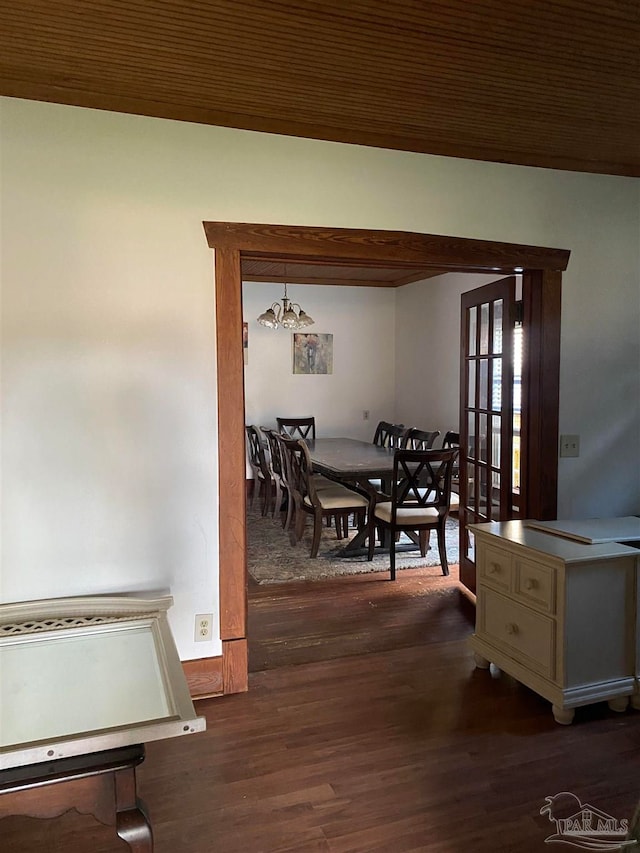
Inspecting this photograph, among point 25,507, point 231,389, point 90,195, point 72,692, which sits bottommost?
point 72,692

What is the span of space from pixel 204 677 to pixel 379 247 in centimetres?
209

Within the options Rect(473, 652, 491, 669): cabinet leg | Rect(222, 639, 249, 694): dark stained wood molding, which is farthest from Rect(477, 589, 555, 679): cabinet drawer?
Rect(222, 639, 249, 694): dark stained wood molding

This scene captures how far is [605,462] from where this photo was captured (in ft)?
10.5

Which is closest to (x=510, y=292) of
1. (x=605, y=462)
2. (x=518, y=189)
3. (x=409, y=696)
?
(x=518, y=189)

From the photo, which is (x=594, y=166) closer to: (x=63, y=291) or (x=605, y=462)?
(x=605, y=462)

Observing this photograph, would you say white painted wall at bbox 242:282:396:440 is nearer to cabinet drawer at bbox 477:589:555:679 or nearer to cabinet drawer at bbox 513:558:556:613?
cabinet drawer at bbox 477:589:555:679

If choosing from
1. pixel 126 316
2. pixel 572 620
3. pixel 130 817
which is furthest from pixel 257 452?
pixel 130 817

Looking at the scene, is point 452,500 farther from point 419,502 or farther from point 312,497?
point 312,497

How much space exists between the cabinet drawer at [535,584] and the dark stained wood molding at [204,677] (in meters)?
1.36

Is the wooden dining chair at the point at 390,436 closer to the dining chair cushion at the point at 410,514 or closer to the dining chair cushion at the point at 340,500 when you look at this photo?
the dining chair cushion at the point at 340,500

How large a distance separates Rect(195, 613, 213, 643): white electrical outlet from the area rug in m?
1.47

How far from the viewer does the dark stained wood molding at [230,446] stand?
249cm

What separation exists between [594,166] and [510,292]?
725 mm

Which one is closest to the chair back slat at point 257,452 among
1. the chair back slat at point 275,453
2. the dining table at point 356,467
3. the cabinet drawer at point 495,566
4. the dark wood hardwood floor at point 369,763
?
the chair back slat at point 275,453
